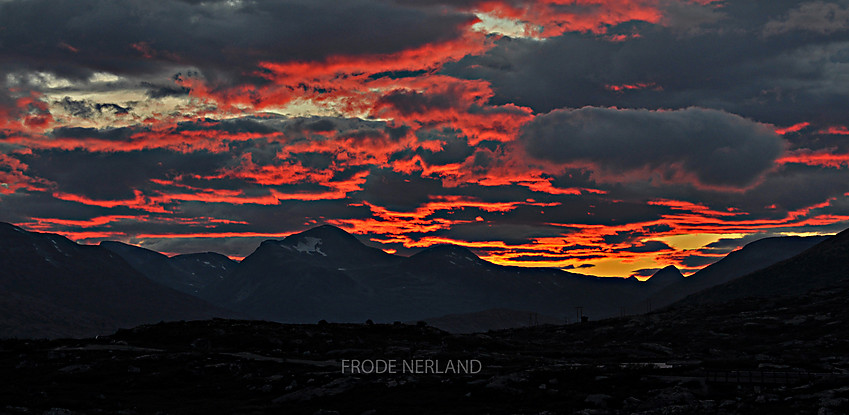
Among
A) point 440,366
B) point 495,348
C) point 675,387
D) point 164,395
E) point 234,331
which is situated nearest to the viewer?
point 675,387

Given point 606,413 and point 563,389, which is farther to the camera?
point 563,389

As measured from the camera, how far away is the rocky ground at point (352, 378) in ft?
192

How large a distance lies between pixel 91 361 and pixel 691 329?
14034 cm

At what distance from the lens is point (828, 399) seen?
50.3 m

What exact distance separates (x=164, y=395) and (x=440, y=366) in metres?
33.0

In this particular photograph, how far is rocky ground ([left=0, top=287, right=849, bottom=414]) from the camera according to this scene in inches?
2307

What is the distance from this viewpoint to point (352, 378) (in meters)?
73.3

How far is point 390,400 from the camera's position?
213 feet

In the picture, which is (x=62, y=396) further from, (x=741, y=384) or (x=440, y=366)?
(x=741, y=384)

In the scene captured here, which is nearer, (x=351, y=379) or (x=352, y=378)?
(x=351, y=379)

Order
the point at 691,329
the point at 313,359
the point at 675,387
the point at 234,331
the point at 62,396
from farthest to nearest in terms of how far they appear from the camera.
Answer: the point at 691,329, the point at 234,331, the point at 313,359, the point at 62,396, the point at 675,387

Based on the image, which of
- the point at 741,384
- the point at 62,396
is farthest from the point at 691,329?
the point at 62,396

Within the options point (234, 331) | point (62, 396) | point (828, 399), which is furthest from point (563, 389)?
point (234, 331)

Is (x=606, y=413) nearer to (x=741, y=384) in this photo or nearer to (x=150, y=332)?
(x=741, y=384)
